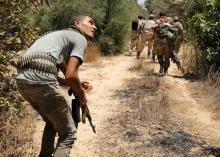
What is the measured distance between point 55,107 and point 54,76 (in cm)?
30

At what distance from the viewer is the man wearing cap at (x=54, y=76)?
438 centimetres

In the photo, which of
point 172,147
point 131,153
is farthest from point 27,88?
point 172,147

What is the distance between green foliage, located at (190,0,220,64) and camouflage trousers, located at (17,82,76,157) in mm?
7435

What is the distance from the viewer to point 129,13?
59.1ft

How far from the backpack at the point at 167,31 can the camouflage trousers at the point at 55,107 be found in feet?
24.0

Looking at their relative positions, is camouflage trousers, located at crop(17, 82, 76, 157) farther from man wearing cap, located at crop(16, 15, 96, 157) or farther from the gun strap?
the gun strap

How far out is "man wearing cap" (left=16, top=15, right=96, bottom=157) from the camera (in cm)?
438

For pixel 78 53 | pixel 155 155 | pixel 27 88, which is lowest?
pixel 155 155

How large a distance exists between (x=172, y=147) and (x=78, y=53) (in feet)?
8.44

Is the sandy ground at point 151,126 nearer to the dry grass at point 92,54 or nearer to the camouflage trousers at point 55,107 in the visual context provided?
the camouflage trousers at point 55,107

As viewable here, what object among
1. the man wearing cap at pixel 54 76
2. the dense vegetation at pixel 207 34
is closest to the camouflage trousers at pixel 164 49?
the dense vegetation at pixel 207 34

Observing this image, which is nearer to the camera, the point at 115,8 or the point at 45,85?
the point at 45,85

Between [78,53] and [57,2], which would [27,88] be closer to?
[78,53]

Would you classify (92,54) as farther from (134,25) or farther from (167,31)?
(167,31)
